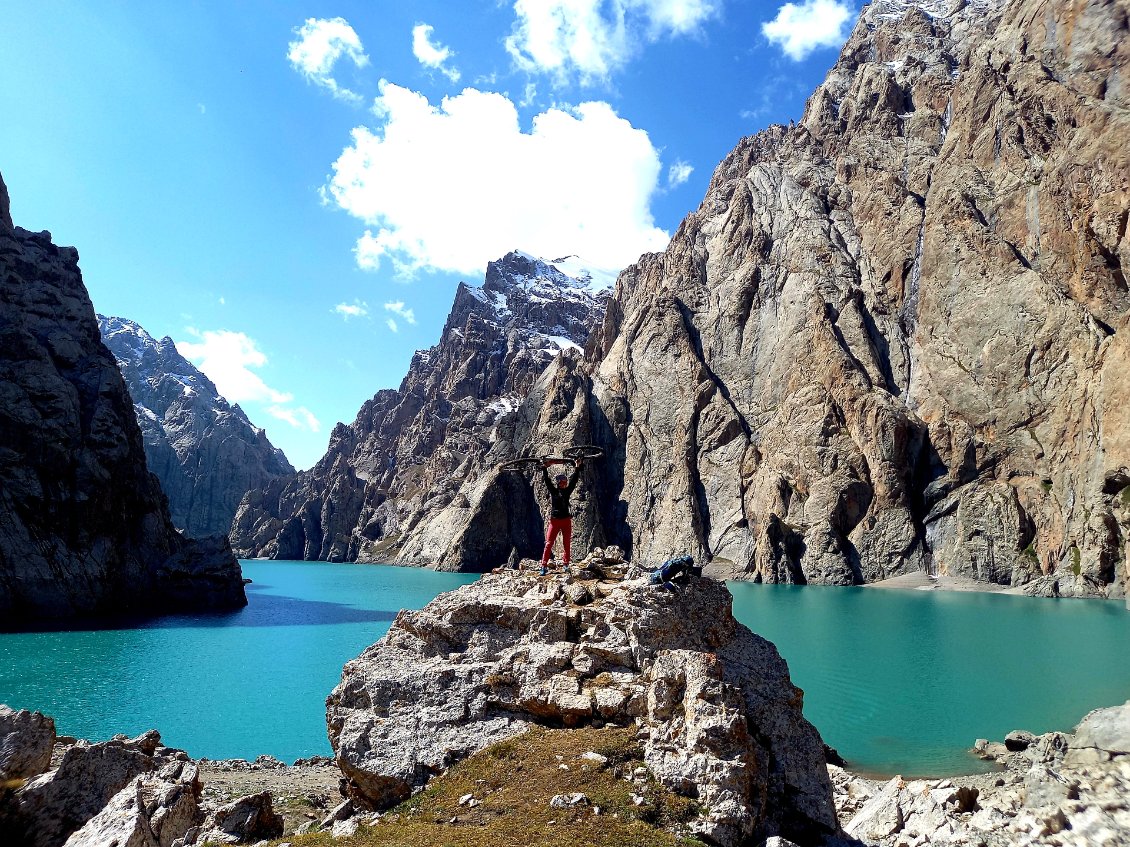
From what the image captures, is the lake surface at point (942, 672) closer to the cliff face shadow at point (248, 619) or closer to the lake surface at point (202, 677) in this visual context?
the lake surface at point (202, 677)

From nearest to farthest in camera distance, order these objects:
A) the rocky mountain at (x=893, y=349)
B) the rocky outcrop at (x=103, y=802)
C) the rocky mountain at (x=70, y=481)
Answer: the rocky outcrop at (x=103, y=802), the rocky mountain at (x=70, y=481), the rocky mountain at (x=893, y=349)

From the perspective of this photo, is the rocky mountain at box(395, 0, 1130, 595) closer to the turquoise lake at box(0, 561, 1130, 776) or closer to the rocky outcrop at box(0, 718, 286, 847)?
the turquoise lake at box(0, 561, 1130, 776)

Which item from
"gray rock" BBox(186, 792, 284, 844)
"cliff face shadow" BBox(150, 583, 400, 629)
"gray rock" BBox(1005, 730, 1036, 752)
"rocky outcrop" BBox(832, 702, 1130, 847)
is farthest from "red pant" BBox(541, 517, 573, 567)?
"cliff face shadow" BBox(150, 583, 400, 629)

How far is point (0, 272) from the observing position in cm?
7638

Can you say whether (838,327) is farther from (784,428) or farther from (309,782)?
(309,782)

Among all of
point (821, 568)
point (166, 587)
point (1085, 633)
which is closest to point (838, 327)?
point (821, 568)

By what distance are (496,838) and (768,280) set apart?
159138mm

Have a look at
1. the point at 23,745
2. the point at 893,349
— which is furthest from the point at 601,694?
the point at 893,349

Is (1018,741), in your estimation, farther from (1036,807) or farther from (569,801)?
(569,801)

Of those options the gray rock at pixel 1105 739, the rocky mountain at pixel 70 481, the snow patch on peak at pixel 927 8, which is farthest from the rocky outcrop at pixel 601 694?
the snow patch on peak at pixel 927 8

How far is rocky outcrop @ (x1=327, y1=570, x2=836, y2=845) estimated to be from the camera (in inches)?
378

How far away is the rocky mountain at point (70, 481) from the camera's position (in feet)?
221

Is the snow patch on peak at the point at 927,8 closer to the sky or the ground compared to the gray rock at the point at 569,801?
closer to the sky

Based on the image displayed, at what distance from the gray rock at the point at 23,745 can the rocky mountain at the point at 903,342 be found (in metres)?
103
